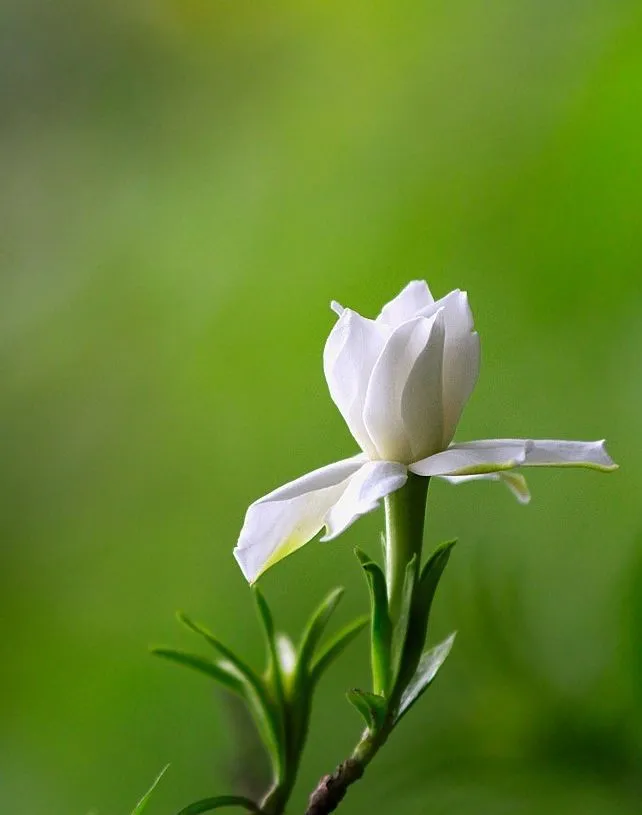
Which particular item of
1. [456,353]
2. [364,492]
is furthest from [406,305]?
[364,492]

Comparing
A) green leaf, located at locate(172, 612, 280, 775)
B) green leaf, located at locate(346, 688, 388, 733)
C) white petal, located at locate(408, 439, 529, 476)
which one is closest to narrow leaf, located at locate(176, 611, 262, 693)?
green leaf, located at locate(172, 612, 280, 775)

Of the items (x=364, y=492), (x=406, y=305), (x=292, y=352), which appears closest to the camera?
(x=364, y=492)

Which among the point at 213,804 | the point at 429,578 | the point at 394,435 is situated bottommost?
the point at 213,804

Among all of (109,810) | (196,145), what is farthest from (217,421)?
(109,810)

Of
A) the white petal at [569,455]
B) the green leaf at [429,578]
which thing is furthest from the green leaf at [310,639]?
the white petal at [569,455]

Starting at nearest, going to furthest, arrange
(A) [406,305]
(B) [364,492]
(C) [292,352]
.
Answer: (B) [364,492] → (A) [406,305] → (C) [292,352]

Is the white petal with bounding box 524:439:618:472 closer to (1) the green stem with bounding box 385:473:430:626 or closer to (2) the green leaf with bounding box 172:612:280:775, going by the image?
(1) the green stem with bounding box 385:473:430:626

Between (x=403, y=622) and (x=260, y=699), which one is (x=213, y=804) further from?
(x=403, y=622)
